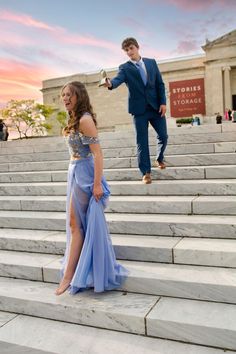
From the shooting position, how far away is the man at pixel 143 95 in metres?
5.17

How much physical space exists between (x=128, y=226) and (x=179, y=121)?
3567 cm

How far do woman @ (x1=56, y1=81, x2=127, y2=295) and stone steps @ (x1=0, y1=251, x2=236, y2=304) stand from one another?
234 millimetres

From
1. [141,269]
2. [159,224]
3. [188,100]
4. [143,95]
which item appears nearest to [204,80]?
[188,100]

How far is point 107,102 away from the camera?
168ft

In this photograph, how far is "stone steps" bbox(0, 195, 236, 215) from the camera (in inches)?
176

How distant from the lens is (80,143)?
3.41 m

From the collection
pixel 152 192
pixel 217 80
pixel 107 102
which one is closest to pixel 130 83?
pixel 152 192

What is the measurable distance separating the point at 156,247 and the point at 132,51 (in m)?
2.90

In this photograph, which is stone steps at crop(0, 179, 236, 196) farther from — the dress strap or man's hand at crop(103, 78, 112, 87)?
the dress strap

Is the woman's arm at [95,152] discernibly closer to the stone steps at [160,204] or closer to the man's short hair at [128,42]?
the stone steps at [160,204]

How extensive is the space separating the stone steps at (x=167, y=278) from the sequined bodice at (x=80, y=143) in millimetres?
1393

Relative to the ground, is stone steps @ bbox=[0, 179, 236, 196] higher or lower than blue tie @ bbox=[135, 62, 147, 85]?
lower

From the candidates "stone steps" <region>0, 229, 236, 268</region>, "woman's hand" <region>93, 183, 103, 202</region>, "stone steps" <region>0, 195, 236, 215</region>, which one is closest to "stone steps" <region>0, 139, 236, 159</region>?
"stone steps" <region>0, 195, 236, 215</region>

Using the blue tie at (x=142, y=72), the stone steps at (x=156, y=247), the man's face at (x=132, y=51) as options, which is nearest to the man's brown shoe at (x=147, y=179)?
the stone steps at (x=156, y=247)
